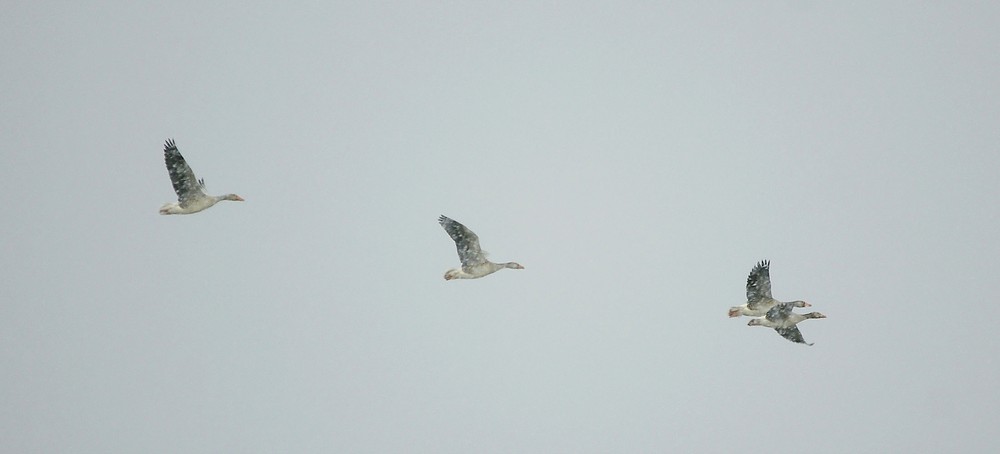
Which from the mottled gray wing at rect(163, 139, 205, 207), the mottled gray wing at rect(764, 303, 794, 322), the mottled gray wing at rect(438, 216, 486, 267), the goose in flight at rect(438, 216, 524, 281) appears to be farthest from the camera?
the mottled gray wing at rect(764, 303, 794, 322)

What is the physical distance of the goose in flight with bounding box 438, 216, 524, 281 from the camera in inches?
1884

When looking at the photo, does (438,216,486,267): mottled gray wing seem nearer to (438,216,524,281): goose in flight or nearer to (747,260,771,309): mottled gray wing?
(438,216,524,281): goose in flight

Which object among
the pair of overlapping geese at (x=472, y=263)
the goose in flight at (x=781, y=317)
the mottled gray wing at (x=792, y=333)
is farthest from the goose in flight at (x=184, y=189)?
the mottled gray wing at (x=792, y=333)

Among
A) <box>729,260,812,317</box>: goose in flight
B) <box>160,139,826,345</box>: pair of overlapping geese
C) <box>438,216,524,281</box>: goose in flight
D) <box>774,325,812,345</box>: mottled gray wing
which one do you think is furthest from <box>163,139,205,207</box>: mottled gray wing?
<box>774,325,812,345</box>: mottled gray wing

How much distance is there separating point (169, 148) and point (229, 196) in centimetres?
371

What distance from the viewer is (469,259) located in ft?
159

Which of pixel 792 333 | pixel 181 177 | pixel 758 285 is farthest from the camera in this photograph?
pixel 792 333

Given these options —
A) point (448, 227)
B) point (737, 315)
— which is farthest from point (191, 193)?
point (737, 315)

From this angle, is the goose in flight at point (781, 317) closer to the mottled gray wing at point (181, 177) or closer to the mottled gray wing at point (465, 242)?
the mottled gray wing at point (465, 242)

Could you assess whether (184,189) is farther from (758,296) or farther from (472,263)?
(758,296)

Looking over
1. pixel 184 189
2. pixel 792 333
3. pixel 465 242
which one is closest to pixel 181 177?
pixel 184 189

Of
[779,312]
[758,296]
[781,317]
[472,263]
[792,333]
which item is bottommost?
[792,333]

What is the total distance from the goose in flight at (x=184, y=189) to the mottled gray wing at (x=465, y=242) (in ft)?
28.0

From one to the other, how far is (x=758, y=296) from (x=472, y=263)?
36.8ft
